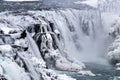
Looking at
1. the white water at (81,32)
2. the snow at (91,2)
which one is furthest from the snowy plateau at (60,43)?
the snow at (91,2)

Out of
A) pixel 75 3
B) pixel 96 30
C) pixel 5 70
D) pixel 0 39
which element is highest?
pixel 75 3

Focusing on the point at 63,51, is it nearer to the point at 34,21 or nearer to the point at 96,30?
the point at 34,21

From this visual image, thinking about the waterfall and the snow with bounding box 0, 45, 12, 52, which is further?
the waterfall

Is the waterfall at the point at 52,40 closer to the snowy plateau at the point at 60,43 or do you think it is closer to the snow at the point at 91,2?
the snowy plateau at the point at 60,43

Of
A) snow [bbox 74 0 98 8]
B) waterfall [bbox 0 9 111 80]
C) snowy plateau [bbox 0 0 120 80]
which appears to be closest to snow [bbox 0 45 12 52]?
snowy plateau [bbox 0 0 120 80]

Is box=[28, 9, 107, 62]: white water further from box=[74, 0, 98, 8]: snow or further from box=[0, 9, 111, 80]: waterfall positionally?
box=[74, 0, 98, 8]: snow

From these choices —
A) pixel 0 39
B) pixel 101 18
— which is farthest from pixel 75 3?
pixel 0 39

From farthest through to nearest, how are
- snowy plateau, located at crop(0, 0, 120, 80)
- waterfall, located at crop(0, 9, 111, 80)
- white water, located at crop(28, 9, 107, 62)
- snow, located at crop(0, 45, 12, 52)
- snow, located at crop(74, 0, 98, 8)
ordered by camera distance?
snow, located at crop(74, 0, 98, 8) → white water, located at crop(28, 9, 107, 62) → waterfall, located at crop(0, 9, 111, 80) → snowy plateau, located at crop(0, 0, 120, 80) → snow, located at crop(0, 45, 12, 52)

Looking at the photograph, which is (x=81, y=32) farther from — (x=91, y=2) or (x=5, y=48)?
(x=5, y=48)
